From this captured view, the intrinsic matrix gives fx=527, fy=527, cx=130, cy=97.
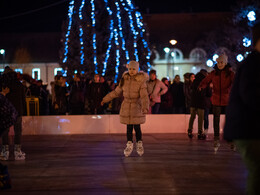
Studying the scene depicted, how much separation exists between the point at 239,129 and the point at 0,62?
198 ft

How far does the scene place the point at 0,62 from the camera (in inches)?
2473

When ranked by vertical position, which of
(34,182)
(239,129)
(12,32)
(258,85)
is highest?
(12,32)

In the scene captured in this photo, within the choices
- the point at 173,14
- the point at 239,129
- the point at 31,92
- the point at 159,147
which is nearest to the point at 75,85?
the point at 31,92

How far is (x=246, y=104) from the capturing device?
16.3 ft

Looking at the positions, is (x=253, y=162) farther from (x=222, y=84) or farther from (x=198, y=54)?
(x=198, y=54)

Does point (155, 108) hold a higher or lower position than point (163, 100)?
lower

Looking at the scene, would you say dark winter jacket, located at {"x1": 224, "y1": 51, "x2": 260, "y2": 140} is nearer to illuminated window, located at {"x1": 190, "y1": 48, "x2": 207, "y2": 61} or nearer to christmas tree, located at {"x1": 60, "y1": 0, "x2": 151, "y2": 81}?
christmas tree, located at {"x1": 60, "y1": 0, "x2": 151, "y2": 81}

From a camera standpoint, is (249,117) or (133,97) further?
(133,97)

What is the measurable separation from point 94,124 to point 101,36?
1128 centimetres

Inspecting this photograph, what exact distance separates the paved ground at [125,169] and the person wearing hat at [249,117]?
2097mm

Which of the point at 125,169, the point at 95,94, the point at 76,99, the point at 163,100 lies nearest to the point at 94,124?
the point at 95,94

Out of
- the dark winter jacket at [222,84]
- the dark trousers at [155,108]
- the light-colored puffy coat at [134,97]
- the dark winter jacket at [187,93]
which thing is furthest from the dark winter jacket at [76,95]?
→ the light-colored puffy coat at [134,97]

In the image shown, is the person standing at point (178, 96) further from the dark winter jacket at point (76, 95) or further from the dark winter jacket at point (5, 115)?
the dark winter jacket at point (5, 115)

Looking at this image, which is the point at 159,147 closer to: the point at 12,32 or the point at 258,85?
the point at 258,85
